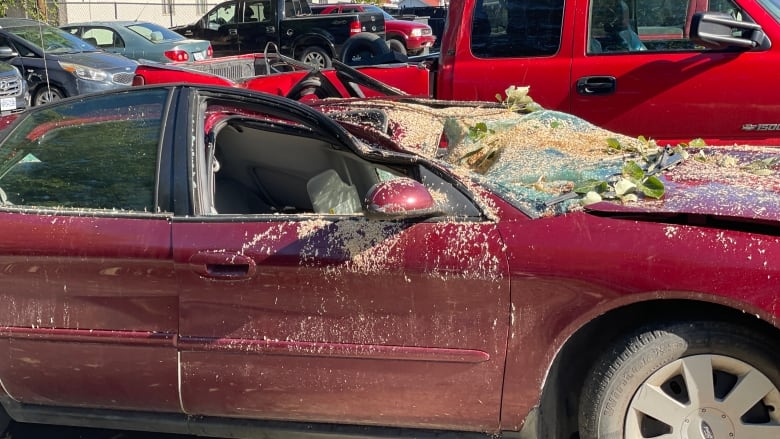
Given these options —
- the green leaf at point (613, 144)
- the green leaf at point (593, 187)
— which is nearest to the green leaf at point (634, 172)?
the green leaf at point (593, 187)

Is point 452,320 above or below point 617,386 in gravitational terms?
above

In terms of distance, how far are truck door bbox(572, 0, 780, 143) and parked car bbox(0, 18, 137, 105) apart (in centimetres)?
860

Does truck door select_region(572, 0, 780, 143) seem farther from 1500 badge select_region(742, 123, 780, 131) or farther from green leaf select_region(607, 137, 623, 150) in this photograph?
green leaf select_region(607, 137, 623, 150)

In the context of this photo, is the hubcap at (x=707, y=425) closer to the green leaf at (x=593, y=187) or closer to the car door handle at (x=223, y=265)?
the green leaf at (x=593, y=187)

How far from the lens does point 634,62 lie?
4758 mm

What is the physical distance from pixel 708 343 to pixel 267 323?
146 cm

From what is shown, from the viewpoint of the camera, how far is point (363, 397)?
263cm

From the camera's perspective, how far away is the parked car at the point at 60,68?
11.6 metres

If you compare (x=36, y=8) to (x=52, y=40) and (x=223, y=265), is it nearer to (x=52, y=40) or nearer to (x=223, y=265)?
(x=52, y=40)

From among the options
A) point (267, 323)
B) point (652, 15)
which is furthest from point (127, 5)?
point (267, 323)

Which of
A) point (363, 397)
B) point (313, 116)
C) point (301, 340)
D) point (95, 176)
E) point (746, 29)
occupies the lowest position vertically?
point (363, 397)

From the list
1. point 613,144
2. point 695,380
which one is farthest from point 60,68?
point 695,380

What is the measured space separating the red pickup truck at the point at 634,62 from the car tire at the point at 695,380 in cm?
253

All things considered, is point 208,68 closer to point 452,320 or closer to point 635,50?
point 635,50
